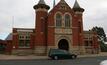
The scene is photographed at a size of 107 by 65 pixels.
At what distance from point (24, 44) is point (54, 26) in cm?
727

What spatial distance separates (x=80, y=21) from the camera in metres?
48.9

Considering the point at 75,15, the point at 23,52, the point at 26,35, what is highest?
the point at 75,15

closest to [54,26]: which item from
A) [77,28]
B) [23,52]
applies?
[77,28]

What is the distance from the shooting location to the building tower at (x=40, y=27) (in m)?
46.6

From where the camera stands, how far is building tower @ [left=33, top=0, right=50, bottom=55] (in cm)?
4662

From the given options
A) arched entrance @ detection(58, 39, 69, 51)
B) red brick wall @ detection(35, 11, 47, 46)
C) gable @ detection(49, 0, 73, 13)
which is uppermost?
gable @ detection(49, 0, 73, 13)

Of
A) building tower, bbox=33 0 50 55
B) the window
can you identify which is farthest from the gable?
the window

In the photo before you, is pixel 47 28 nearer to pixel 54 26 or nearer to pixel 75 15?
pixel 54 26

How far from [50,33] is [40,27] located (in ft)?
8.02

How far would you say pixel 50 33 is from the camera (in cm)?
4634

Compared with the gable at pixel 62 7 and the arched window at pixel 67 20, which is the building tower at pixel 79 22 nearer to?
the arched window at pixel 67 20

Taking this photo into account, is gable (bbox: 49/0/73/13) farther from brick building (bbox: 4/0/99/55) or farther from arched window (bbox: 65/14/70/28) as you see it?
arched window (bbox: 65/14/70/28)

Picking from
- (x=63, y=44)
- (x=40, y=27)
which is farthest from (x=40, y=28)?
(x=63, y=44)

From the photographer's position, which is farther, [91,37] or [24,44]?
[91,37]
